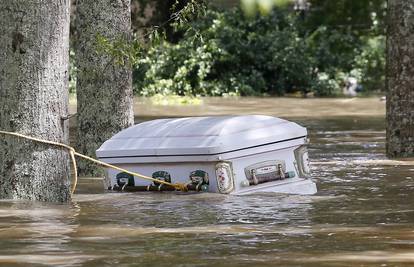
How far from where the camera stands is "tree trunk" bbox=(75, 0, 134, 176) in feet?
41.6

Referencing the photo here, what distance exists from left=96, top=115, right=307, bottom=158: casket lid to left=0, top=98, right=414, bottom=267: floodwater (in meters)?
0.45

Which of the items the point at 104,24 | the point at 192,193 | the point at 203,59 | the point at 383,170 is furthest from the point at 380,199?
the point at 203,59

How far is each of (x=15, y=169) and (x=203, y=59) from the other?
23635 millimetres

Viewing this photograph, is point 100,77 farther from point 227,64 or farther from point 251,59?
point 251,59

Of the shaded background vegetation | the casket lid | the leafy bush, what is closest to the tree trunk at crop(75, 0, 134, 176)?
the casket lid

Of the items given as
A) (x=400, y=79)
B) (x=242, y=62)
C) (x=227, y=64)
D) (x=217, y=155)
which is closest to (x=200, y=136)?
(x=217, y=155)

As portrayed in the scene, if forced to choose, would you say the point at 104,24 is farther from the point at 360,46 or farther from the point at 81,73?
the point at 360,46

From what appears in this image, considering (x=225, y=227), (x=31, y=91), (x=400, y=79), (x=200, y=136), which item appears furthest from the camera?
(x=400, y=79)

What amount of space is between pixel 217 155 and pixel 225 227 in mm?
1839

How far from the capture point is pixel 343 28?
38875mm

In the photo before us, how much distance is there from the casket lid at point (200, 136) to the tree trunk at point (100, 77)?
143cm

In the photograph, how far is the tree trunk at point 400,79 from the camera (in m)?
14.3

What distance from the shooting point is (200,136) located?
10742 mm

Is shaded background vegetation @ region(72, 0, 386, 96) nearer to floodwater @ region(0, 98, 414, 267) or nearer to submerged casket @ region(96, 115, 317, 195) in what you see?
floodwater @ region(0, 98, 414, 267)
